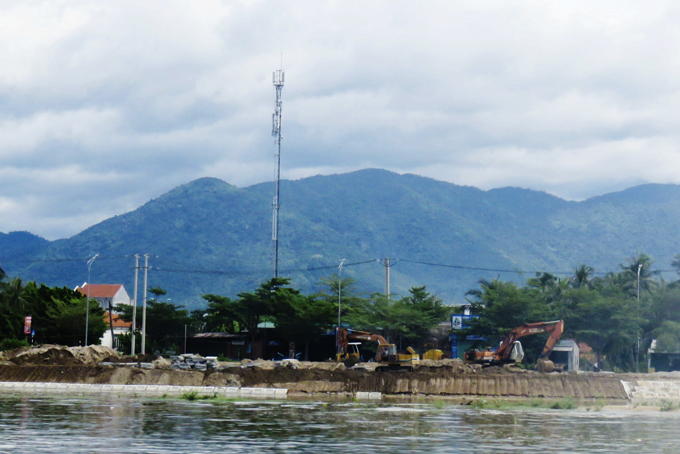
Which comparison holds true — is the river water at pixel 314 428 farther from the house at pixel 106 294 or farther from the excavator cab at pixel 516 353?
the house at pixel 106 294

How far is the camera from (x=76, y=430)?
2569cm

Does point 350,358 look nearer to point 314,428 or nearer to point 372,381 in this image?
point 372,381

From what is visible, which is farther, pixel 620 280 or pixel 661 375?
pixel 620 280

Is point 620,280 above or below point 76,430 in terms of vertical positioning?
above

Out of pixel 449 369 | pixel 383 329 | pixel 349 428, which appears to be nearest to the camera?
pixel 349 428

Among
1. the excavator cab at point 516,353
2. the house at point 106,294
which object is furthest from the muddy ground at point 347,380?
the house at point 106,294

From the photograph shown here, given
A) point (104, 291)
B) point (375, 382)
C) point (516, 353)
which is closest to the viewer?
point (375, 382)

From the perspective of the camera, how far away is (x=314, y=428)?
2750 centimetres

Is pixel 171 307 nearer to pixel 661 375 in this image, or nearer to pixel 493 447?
pixel 661 375

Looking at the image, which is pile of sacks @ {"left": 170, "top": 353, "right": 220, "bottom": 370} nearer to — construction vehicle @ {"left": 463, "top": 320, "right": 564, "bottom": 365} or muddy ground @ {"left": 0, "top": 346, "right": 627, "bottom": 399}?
muddy ground @ {"left": 0, "top": 346, "right": 627, "bottom": 399}

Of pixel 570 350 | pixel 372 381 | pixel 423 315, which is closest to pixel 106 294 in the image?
pixel 423 315

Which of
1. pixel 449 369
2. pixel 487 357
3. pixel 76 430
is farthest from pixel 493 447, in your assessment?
pixel 487 357

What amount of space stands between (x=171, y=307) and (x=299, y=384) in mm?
60394

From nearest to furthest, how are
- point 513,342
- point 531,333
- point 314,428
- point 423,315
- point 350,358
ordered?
point 314,428
point 513,342
point 531,333
point 350,358
point 423,315
